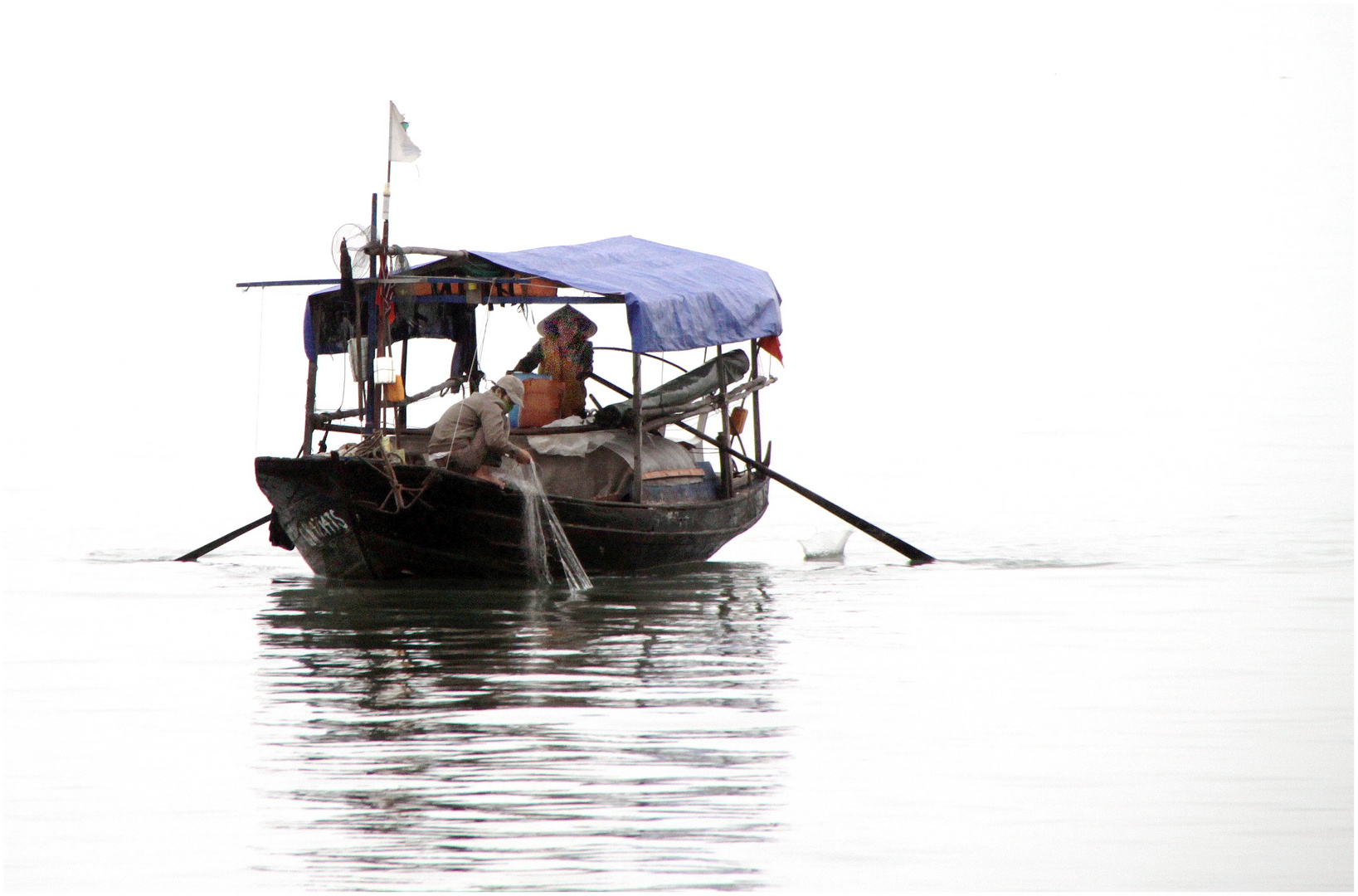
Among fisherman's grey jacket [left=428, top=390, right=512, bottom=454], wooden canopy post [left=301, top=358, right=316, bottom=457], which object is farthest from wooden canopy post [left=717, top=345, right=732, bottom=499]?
wooden canopy post [left=301, top=358, right=316, bottom=457]

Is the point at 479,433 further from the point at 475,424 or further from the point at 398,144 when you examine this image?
the point at 398,144

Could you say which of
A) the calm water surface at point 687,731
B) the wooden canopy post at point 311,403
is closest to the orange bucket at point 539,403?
the calm water surface at point 687,731

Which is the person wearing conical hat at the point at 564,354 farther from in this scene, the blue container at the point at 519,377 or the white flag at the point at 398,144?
the white flag at the point at 398,144

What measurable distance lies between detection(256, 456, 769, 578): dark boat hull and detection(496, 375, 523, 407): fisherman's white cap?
0.69 meters

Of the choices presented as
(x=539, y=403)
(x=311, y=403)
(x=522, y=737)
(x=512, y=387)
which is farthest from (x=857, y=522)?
(x=522, y=737)

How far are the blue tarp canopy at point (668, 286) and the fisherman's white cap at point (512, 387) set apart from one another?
760 millimetres

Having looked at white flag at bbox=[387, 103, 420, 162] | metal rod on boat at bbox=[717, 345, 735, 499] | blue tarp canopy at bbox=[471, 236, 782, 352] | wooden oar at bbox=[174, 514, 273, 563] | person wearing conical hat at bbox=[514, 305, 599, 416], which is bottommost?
wooden oar at bbox=[174, 514, 273, 563]

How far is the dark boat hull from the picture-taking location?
40.8 ft

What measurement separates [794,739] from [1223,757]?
192 centimetres

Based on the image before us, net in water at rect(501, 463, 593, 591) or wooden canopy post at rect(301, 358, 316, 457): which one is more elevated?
wooden canopy post at rect(301, 358, 316, 457)

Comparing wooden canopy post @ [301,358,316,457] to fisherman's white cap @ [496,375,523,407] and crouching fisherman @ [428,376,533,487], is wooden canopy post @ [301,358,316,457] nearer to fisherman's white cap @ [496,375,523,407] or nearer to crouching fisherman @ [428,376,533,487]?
crouching fisherman @ [428,376,533,487]

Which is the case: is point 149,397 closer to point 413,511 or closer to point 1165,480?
point 1165,480

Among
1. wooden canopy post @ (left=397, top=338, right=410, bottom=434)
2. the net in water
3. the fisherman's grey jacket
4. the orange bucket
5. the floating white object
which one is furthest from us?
the floating white object

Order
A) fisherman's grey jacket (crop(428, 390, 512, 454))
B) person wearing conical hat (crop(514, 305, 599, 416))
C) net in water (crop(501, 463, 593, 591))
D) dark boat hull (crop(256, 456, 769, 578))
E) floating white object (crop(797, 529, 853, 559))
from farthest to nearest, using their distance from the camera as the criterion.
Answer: floating white object (crop(797, 529, 853, 559)) < person wearing conical hat (crop(514, 305, 599, 416)) < net in water (crop(501, 463, 593, 591)) < fisherman's grey jacket (crop(428, 390, 512, 454)) < dark boat hull (crop(256, 456, 769, 578))
